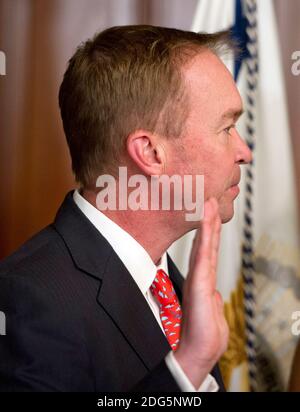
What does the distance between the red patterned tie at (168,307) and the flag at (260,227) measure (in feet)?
1.56

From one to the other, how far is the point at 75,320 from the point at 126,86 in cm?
37

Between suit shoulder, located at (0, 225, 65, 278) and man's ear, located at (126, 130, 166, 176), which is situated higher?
man's ear, located at (126, 130, 166, 176)

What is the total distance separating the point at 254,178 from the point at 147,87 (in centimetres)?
55

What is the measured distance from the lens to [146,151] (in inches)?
41.3

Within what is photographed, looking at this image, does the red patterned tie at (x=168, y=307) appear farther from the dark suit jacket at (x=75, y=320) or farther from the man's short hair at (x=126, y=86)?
the man's short hair at (x=126, y=86)

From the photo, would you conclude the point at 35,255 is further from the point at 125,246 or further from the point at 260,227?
the point at 260,227

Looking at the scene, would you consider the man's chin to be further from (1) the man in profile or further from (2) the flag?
(2) the flag

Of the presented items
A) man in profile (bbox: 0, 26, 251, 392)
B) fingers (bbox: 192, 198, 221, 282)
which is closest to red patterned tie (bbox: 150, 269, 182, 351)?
man in profile (bbox: 0, 26, 251, 392)

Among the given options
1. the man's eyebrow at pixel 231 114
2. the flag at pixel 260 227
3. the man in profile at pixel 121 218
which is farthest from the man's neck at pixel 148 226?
the flag at pixel 260 227

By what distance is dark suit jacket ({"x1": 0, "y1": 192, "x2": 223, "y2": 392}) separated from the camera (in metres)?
0.85

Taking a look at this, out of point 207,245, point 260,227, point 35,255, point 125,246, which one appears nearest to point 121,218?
point 125,246

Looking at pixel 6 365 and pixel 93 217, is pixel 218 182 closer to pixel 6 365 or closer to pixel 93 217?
pixel 93 217

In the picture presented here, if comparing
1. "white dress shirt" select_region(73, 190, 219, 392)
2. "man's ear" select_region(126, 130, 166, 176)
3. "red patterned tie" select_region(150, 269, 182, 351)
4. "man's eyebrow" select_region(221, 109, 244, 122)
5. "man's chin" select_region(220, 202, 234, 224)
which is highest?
"man's eyebrow" select_region(221, 109, 244, 122)

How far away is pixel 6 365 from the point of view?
0.85 metres
